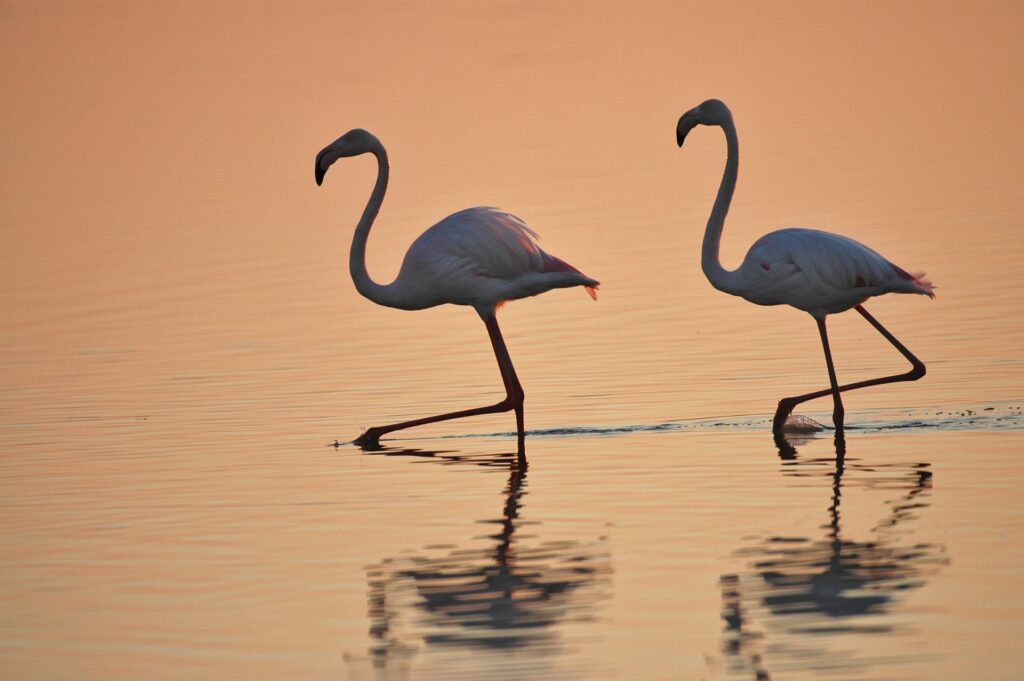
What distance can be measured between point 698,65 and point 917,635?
3411 centimetres

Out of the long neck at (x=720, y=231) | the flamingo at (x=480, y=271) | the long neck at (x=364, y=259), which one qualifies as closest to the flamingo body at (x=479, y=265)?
the flamingo at (x=480, y=271)

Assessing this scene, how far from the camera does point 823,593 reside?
294 inches

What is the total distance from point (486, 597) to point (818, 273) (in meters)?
4.92

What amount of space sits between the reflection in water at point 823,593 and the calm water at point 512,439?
0.02 meters

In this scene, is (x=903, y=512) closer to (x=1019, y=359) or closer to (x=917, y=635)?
(x=917, y=635)

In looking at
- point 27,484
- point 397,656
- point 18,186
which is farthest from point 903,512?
point 18,186

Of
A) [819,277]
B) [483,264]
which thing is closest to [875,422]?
[819,277]

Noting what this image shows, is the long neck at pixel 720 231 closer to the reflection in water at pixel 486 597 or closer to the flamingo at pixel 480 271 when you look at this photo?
the flamingo at pixel 480 271

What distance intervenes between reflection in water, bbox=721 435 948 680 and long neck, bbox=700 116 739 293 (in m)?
3.24

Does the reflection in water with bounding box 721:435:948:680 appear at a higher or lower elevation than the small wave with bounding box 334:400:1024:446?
lower

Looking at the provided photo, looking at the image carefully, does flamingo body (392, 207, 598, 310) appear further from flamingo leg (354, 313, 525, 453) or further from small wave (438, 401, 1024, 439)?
small wave (438, 401, 1024, 439)

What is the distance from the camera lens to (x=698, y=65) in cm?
4031

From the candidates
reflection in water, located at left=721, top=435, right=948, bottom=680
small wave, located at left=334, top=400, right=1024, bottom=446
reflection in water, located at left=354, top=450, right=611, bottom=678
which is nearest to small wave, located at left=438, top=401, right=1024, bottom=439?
small wave, located at left=334, top=400, right=1024, bottom=446

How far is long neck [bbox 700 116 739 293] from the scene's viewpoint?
40.8 ft
